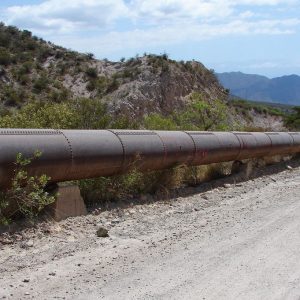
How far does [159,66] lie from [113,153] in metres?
41.0

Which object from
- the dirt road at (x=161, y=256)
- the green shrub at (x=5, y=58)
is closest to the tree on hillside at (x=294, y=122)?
the green shrub at (x=5, y=58)

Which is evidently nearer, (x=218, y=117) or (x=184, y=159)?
(x=184, y=159)

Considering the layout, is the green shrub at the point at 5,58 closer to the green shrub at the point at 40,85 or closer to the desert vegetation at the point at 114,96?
the desert vegetation at the point at 114,96

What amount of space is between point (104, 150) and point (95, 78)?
1674 inches

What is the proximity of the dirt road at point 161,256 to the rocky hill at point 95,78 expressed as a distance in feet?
101

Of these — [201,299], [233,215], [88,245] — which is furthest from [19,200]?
[233,215]

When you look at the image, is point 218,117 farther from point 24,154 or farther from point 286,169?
point 24,154

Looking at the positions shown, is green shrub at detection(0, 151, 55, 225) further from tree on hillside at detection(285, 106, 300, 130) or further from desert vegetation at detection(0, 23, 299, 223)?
tree on hillside at detection(285, 106, 300, 130)

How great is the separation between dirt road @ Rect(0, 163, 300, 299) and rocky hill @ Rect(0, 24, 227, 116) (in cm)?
3093

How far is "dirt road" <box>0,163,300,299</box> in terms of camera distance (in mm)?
5352

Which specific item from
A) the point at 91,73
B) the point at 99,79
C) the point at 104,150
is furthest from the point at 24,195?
the point at 91,73

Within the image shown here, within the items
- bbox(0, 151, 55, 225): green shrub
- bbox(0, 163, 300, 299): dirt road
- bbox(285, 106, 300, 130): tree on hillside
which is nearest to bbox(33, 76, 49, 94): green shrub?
bbox(285, 106, 300, 130): tree on hillside

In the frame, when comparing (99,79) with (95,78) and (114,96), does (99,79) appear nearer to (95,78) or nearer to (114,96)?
(95,78)

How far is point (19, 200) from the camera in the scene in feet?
23.8
